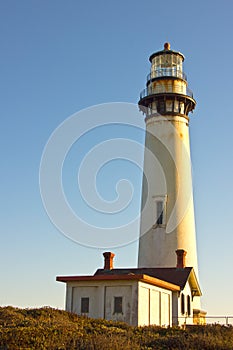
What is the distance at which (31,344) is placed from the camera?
12391 millimetres

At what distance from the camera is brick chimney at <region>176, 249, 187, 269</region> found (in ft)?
77.0

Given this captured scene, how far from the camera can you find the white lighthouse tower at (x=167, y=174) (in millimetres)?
24922

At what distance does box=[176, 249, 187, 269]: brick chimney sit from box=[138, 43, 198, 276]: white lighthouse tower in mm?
113

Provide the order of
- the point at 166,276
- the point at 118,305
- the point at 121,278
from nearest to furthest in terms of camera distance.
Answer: the point at 121,278
the point at 118,305
the point at 166,276

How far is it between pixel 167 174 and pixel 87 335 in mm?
13111

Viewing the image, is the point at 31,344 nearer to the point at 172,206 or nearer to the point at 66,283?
the point at 66,283

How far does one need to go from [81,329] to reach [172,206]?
11578mm

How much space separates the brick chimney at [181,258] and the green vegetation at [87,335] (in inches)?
270

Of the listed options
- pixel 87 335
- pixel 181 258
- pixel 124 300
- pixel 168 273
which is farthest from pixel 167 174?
pixel 87 335

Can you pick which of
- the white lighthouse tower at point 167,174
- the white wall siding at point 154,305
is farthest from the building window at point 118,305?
the white lighthouse tower at point 167,174

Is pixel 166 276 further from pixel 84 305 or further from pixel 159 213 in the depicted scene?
pixel 84 305

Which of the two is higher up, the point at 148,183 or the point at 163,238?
the point at 148,183

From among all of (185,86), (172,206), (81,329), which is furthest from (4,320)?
(185,86)

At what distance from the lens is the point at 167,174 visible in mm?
25641
